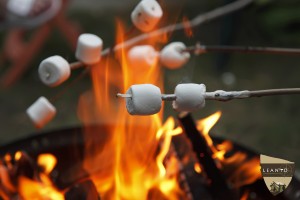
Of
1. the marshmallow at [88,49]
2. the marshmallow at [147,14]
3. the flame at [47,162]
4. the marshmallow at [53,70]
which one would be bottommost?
the flame at [47,162]

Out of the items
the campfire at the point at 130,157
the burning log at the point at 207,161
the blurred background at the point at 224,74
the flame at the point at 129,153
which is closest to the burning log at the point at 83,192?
the campfire at the point at 130,157

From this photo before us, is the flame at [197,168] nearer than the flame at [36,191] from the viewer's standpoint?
No

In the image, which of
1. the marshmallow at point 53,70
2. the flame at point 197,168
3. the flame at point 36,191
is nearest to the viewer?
the marshmallow at point 53,70

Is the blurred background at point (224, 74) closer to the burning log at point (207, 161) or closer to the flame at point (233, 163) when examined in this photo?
the flame at point (233, 163)

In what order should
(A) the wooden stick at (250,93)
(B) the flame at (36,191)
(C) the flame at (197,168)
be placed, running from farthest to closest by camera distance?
(C) the flame at (197,168), (B) the flame at (36,191), (A) the wooden stick at (250,93)

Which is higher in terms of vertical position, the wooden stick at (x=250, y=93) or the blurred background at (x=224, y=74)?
the blurred background at (x=224, y=74)

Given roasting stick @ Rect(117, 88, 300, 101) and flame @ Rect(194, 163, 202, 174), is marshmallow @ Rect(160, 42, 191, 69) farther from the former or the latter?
roasting stick @ Rect(117, 88, 300, 101)
